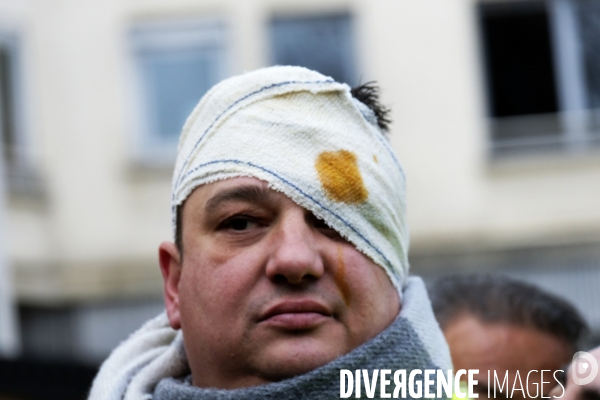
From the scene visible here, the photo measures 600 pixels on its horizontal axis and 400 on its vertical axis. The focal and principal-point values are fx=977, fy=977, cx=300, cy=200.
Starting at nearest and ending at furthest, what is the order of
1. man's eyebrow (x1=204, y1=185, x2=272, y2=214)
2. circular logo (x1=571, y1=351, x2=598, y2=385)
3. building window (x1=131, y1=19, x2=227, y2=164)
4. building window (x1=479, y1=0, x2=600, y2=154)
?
1. circular logo (x1=571, y1=351, x2=598, y2=385)
2. man's eyebrow (x1=204, y1=185, x2=272, y2=214)
3. building window (x1=479, y1=0, x2=600, y2=154)
4. building window (x1=131, y1=19, x2=227, y2=164)

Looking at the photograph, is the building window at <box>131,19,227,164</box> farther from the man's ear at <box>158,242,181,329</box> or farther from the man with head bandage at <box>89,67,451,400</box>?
the man with head bandage at <box>89,67,451,400</box>

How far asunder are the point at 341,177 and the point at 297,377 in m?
0.44

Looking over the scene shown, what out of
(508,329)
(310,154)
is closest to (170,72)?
(508,329)

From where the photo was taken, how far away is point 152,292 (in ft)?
30.3

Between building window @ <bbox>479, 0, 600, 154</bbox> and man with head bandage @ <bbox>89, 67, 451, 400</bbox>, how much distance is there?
737 cm

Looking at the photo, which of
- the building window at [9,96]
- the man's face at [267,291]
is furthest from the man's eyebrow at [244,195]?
the building window at [9,96]

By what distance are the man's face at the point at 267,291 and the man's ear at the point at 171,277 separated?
115 millimetres

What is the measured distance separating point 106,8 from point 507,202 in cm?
427

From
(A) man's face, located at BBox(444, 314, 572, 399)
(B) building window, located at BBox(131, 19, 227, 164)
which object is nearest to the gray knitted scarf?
(A) man's face, located at BBox(444, 314, 572, 399)

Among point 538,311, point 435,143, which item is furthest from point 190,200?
point 435,143

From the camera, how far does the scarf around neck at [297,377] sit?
1930mm

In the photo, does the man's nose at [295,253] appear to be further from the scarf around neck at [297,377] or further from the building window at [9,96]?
the building window at [9,96]

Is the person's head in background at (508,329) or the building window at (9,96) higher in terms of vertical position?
the building window at (9,96)

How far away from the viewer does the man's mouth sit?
1.94 metres
